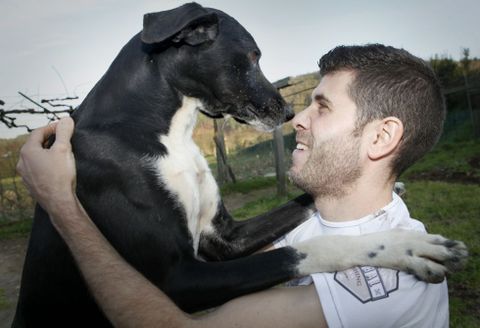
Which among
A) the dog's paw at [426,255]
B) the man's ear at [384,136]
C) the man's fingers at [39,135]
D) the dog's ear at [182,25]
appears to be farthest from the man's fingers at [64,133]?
the dog's paw at [426,255]

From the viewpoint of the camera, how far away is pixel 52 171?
219 cm

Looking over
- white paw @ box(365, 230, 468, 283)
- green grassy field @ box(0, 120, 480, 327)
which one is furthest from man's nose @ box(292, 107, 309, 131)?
green grassy field @ box(0, 120, 480, 327)

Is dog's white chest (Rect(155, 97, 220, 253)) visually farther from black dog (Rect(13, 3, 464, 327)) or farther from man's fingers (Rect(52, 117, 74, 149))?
man's fingers (Rect(52, 117, 74, 149))

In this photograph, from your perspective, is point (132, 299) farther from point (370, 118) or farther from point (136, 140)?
point (370, 118)

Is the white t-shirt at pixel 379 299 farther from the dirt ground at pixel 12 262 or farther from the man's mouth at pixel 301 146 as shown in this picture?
the dirt ground at pixel 12 262

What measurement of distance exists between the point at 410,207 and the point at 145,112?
18.7 ft

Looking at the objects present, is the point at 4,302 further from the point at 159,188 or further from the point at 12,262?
the point at 159,188

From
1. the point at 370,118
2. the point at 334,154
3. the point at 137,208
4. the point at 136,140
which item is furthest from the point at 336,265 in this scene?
the point at 136,140

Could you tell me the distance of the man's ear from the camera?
1.97 metres

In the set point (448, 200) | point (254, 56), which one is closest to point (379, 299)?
point (254, 56)

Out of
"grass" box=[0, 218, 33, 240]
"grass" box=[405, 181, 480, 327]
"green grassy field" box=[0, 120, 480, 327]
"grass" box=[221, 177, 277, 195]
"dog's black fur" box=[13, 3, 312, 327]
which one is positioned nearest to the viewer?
"dog's black fur" box=[13, 3, 312, 327]

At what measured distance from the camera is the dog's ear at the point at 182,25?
96.4 inches

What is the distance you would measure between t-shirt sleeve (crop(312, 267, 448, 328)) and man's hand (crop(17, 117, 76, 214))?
1245 millimetres

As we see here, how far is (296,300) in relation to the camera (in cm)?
169
